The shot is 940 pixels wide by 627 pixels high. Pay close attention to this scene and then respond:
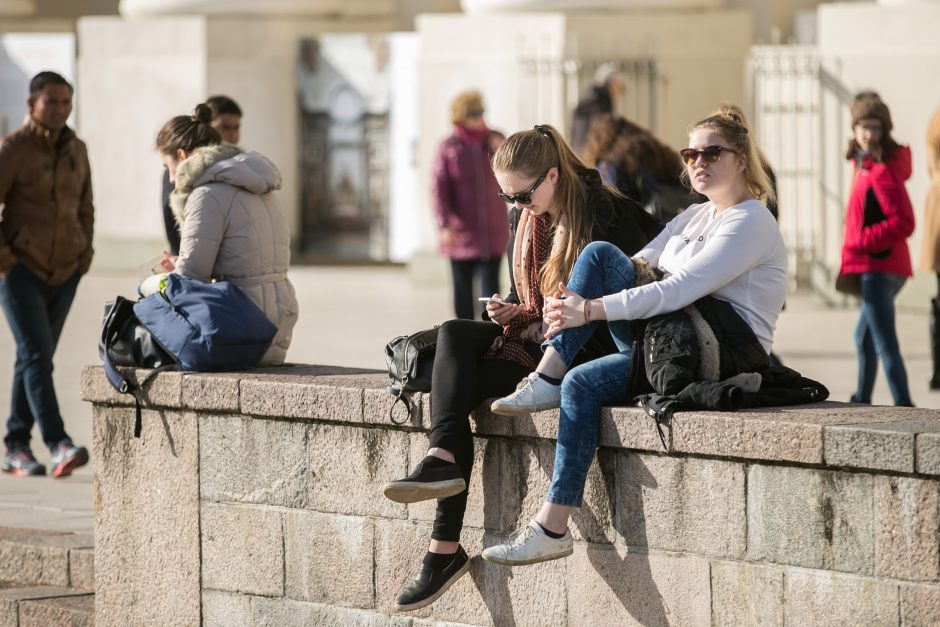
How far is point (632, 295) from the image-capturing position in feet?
16.4

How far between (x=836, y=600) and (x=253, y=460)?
205 cm

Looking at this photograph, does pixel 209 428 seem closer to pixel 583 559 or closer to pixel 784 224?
pixel 583 559

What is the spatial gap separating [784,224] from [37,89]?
371 inches

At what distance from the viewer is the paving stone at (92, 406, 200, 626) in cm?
601

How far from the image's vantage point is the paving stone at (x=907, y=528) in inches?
173

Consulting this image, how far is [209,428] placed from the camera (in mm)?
5930

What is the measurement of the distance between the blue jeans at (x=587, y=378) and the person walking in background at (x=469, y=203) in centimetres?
580

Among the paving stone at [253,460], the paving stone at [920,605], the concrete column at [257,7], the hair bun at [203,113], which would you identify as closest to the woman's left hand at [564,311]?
the paving stone at [253,460]

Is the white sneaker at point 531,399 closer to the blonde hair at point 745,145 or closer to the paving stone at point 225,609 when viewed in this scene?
the blonde hair at point 745,145

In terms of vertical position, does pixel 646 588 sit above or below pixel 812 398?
below

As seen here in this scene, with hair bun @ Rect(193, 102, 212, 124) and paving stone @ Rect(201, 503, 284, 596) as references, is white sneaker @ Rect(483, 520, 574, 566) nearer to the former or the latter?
paving stone @ Rect(201, 503, 284, 596)

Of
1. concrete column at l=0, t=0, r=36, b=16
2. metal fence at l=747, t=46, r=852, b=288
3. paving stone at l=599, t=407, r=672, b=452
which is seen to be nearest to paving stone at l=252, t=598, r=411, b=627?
paving stone at l=599, t=407, r=672, b=452

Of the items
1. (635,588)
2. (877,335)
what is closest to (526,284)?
(635,588)

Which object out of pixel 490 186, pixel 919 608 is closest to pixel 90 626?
pixel 919 608
